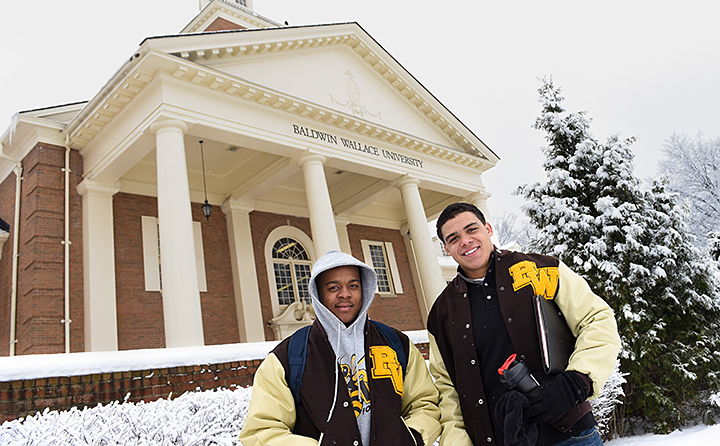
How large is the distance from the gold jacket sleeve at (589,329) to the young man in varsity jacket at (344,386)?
77 centimetres

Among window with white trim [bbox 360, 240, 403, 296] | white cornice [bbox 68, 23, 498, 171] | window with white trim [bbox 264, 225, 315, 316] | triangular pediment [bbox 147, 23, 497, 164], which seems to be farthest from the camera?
window with white trim [bbox 360, 240, 403, 296]

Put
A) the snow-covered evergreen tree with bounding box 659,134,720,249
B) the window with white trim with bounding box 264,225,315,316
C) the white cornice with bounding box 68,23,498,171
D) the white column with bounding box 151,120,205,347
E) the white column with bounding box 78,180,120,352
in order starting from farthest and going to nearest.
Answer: the snow-covered evergreen tree with bounding box 659,134,720,249
the window with white trim with bounding box 264,225,315,316
the white column with bounding box 78,180,120,352
the white cornice with bounding box 68,23,498,171
the white column with bounding box 151,120,205,347

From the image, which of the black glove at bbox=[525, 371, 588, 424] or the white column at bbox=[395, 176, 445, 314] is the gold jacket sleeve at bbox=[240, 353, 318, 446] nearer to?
the black glove at bbox=[525, 371, 588, 424]

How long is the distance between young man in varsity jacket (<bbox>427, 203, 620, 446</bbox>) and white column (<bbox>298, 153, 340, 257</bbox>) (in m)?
9.50

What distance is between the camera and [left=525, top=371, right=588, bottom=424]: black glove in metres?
2.12

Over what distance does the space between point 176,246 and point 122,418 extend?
528 cm

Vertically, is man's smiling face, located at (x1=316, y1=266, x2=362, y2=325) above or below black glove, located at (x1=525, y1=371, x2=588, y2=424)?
above

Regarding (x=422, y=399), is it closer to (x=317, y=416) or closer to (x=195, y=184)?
(x=317, y=416)

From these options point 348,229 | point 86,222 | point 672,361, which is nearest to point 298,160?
point 86,222

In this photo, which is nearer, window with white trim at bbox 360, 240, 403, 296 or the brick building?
the brick building

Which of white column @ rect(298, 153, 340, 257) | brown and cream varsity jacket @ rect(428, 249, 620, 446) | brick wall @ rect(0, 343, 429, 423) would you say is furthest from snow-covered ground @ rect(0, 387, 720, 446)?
white column @ rect(298, 153, 340, 257)

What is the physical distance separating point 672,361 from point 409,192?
26.6ft

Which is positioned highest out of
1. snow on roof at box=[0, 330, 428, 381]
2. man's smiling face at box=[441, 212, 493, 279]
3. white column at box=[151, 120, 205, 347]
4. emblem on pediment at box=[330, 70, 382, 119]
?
emblem on pediment at box=[330, 70, 382, 119]

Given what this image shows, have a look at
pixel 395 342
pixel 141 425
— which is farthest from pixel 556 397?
pixel 141 425
